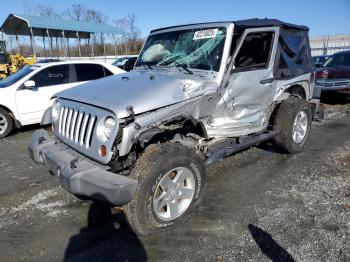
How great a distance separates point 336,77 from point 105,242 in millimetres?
9707

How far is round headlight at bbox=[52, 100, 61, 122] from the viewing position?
13.7 feet

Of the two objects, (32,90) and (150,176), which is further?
(32,90)

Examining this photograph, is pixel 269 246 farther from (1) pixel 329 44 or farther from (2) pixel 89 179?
(1) pixel 329 44

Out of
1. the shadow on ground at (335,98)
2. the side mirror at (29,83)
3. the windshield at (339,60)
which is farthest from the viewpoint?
the windshield at (339,60)

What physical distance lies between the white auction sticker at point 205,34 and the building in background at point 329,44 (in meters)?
24.6

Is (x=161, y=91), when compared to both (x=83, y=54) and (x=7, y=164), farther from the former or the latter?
(x=83, y=54)

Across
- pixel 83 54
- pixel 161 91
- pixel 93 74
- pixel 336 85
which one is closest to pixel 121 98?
pixel 161 91

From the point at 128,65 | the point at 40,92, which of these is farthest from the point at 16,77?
the point at 128,65

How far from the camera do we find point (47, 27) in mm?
21672

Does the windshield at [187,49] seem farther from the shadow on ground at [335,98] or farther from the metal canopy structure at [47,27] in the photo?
the metal canopy structure at [47,27]

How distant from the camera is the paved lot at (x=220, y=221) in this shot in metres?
3.16

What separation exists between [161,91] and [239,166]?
232cm

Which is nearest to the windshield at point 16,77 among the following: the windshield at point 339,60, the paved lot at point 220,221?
the paved lot at point 220,221

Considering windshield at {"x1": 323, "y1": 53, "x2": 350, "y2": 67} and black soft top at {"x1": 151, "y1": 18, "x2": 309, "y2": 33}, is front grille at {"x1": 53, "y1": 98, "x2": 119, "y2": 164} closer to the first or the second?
black soft top at {"x1": 151, "y1": 18, "x2": 309, "y2": 33}
